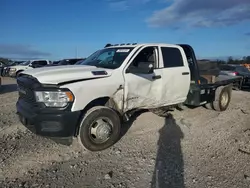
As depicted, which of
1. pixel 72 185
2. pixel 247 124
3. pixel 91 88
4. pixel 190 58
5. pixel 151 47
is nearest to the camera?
pixel 72 185

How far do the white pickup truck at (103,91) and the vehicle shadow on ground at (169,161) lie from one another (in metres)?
0.78

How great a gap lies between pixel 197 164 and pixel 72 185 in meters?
2.05

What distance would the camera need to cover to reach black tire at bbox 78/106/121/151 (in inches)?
170

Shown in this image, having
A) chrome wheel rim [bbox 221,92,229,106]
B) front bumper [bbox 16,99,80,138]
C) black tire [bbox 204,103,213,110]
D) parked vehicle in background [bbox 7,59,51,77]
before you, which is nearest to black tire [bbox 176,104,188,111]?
black tire [bbox 204,103,213,110]

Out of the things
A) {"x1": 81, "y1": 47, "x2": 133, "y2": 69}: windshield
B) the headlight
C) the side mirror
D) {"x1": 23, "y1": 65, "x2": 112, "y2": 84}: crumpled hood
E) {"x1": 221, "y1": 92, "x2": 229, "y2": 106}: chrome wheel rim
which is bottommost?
{"x1": 221, "y1": 92, "x2": 229, "y2": 106}: chrome wheel rim

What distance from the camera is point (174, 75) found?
235 inches

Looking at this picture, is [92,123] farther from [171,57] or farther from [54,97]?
[171,57]

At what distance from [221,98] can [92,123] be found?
16.5 feet

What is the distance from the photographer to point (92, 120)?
4387 mm

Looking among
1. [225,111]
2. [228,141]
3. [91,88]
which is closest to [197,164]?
[228,141]

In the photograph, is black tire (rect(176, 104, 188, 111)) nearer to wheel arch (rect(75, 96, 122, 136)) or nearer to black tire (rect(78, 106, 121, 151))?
wheel arch (rect(75, 96, 122, 136))

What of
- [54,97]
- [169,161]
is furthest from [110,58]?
[169,161]

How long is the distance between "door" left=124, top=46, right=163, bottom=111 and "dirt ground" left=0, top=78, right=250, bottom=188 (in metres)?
0.73

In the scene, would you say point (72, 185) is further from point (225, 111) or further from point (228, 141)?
point (225, 111)
